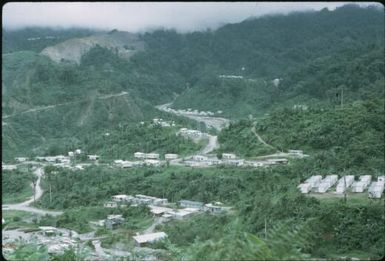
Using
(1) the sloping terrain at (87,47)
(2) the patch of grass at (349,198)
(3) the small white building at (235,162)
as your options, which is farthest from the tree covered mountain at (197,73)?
(2) the patch of grass at (349,198)

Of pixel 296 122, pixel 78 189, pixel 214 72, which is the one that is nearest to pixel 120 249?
pixel 78 189

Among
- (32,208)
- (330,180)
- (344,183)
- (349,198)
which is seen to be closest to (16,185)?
(32,208)

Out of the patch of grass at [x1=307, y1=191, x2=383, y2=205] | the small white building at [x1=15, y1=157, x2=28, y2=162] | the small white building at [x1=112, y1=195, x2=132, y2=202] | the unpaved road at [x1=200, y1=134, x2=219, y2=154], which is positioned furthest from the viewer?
the small white building at [x1=15, y1=157, x2=28, y2=162]

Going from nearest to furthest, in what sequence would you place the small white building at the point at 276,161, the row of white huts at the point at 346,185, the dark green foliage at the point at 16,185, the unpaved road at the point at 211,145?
the row of white huts at the point at 346,185, the small white building at the point at 276,161, the dark green foliage at the point at 16,185, the unpaved road at the point at 211,145

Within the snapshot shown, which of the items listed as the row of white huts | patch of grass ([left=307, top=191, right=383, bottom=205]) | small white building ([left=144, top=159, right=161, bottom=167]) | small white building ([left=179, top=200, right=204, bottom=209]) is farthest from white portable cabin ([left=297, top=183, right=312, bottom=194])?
small white building ([left=144, top=159, right=161, bottom=167])

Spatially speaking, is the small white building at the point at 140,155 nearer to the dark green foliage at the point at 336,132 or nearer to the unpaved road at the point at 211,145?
the unpaved road at the point at 211,145

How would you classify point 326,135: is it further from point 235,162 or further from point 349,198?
point 349,198

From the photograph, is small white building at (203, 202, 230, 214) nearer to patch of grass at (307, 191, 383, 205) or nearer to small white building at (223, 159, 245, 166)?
patch of grass at (307, 191, 383, 205)
